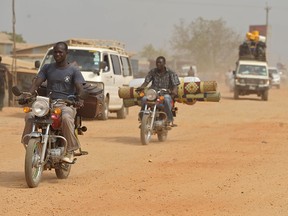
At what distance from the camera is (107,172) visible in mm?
10633

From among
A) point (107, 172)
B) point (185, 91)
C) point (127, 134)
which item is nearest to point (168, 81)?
point (185, 91)

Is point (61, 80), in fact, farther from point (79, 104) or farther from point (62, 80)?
point (79, 104)

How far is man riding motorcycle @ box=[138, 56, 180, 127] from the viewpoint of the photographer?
15.0 metres

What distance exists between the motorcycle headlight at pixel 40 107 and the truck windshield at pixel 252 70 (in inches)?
1158

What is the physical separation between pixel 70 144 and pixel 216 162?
10.3 feet

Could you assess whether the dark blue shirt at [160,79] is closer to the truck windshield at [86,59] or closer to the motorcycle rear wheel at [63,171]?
the motorcycle rear wheel at [63,171]

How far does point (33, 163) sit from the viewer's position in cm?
887

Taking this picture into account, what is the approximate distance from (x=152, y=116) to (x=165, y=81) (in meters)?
0.77

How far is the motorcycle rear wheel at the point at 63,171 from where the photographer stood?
960cm

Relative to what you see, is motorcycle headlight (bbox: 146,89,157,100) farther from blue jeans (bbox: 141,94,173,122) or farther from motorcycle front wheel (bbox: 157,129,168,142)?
motorcycle front wheel (bbox: 157,129,168,142)

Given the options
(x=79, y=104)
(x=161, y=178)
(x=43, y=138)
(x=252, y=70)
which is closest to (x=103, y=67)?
(x=161, y=178)

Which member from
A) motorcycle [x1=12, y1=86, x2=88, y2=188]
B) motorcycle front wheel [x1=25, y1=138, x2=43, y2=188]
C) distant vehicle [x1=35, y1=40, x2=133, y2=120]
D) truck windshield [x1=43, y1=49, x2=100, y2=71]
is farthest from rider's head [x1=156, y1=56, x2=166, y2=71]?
motorcycle front wheel [x1=25, y1=138, x2=43, y2=188]

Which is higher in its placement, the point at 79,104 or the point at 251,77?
the point at 79,104

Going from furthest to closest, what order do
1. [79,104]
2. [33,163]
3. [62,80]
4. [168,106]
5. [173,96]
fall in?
[173,96] → [168,106] → [62,80] → [79,104] → [33,163]
